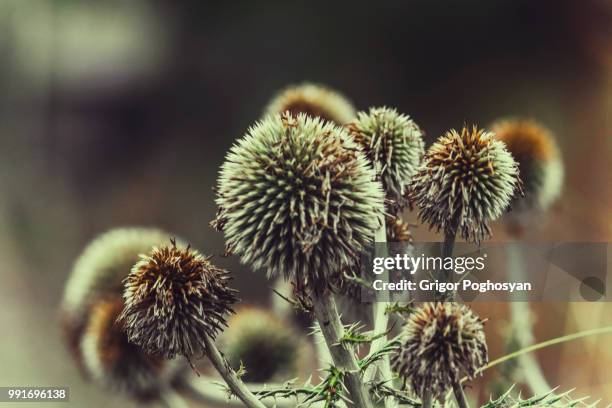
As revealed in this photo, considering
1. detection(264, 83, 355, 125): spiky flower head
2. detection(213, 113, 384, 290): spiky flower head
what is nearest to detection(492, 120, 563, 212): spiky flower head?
detection(264, 83, 355, 125): spiky flower head

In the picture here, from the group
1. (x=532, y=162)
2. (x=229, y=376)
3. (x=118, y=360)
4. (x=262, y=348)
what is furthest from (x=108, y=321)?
(x=532, y=162)

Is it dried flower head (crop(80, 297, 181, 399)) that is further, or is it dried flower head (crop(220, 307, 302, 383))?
dried flower head (crop(220, 307, 302, 383))

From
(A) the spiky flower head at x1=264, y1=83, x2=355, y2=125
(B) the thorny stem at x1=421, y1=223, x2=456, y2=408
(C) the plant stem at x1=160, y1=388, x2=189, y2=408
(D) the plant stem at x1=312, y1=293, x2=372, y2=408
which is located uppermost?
(A) the spiky flower head at x1=264, y1=83, x2=355, y2=125

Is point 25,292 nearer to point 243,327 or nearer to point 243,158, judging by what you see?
point 243,327

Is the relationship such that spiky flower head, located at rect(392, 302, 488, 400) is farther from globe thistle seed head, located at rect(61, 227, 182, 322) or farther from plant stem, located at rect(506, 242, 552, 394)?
globe thistle seed head, located at rect(61, 227, 182, 322)

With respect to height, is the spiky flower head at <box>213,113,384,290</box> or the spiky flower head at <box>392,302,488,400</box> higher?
the spiky flower head at <box>213,113,384,290</box>

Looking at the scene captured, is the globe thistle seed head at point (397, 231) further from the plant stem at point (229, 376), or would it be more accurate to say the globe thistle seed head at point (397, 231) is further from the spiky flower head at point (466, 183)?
the plant stem at point (229, 376)

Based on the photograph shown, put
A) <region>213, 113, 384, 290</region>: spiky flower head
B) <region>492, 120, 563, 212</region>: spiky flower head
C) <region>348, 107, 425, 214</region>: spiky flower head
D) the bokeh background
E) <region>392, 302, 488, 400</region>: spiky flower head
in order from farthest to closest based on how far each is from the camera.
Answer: the bokeh background < <region>492, 120, 563, 212</region>: spiky flower head < <region>348, 107, 425, 214</region>: spiky flower head < <region>213, 113, 384, 290</region>: spiky flower head < <region>392, 302, 488, 400</region>: spiky flower head
